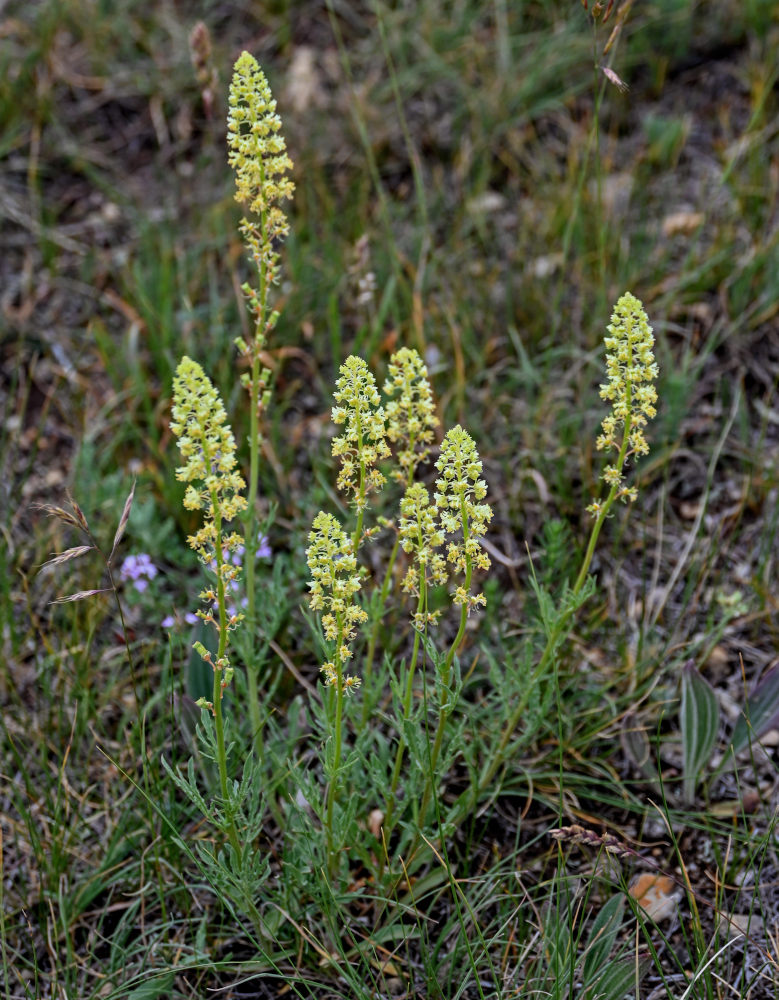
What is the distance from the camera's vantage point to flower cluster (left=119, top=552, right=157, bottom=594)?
3625mm

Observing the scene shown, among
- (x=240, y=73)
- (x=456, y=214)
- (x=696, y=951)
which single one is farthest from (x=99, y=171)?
(x=696, y=951)

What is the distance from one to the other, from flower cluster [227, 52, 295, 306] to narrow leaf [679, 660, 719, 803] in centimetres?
185

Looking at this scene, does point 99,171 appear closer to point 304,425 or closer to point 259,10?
point 259,10

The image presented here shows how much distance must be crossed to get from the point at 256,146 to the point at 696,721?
7.12 feet

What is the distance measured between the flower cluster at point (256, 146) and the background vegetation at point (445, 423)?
1.16 m

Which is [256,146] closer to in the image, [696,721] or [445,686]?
[445,686]

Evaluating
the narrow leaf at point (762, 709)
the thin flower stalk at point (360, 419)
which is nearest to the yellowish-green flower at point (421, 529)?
the thin flower stalk at point (360, 419)

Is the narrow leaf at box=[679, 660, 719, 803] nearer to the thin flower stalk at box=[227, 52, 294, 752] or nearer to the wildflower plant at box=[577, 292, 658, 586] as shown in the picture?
the wildflower plant at box=[577, 292, 658, 586]

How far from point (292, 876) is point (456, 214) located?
384 cm

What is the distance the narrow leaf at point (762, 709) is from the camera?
301cm

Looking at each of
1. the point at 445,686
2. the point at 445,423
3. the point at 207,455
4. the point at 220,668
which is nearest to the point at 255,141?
the point at 207,455

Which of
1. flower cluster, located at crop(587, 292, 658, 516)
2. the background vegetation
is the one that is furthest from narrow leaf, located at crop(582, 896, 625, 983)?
flower cluster, located at crop(587, 292, 658, 516)

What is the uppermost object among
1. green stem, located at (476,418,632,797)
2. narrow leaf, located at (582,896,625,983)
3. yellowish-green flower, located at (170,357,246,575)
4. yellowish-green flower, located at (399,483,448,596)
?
yellowish-green flower, located at (170,357,246,575)

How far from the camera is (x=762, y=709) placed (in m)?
3.05
